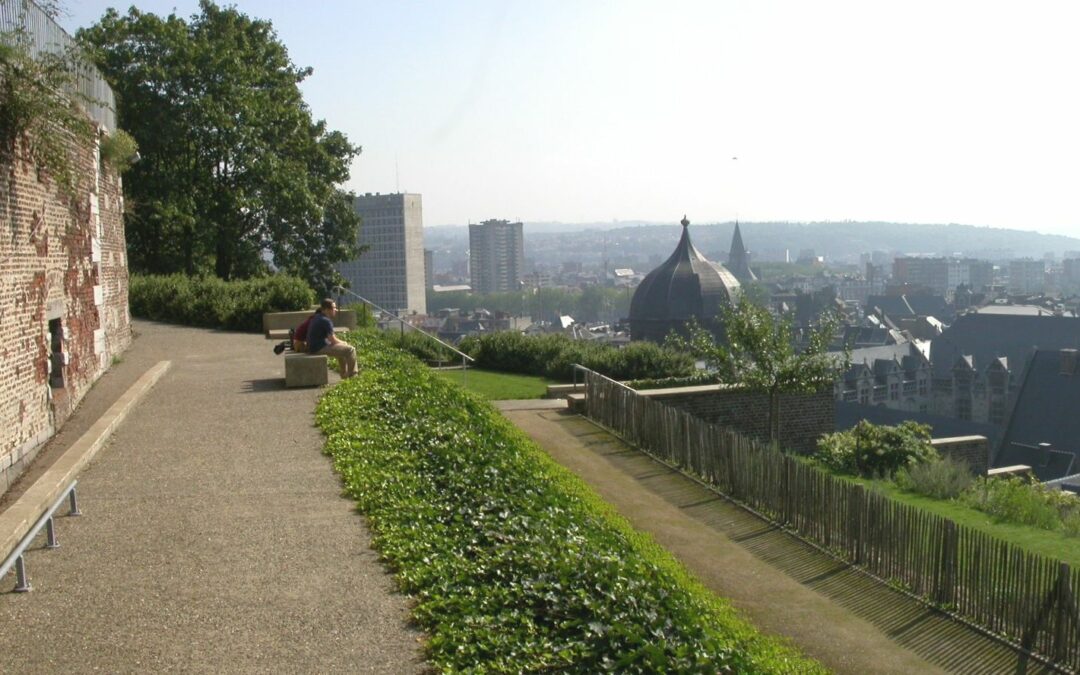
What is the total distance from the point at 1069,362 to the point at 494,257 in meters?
156

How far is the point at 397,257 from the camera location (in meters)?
59.8

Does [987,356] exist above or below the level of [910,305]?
above

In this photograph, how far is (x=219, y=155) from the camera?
33.1 metres

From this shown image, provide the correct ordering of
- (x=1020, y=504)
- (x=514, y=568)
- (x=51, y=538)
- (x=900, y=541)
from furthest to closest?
(x=1020, y=504), (x=900, y=541), (x=51, y=538), (x=514, y=568)

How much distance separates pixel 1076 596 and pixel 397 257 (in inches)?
2039

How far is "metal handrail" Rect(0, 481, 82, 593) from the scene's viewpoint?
7427 millimetres

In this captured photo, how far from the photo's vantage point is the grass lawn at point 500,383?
23.5 m

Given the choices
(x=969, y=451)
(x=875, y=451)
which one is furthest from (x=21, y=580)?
(x=969, y=451)

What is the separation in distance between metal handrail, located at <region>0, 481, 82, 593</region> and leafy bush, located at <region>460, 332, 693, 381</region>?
16.7 metres

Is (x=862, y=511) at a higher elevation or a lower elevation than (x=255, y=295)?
lower

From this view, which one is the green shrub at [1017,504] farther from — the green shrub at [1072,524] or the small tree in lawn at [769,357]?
the small tree in lawn at [769,357]

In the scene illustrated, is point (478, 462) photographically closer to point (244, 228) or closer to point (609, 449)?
→ point (609, 449)

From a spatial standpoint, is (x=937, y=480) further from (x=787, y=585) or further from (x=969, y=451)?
(x=787, y=585)

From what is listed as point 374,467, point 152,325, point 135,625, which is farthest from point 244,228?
point 135,625
